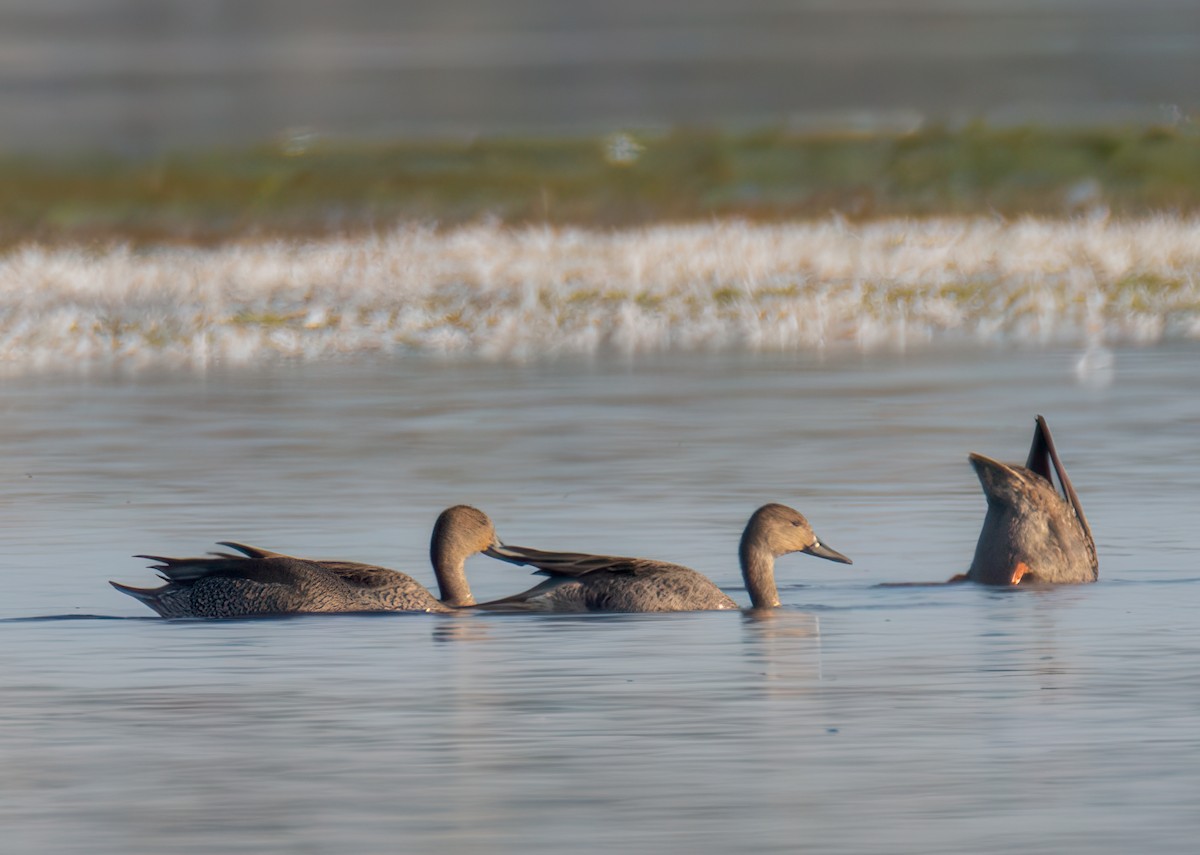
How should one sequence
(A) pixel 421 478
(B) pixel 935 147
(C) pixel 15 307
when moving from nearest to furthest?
1. (A) pixel 421 478
2. (C) pixel 15 307
3. (B) pixel 935 147

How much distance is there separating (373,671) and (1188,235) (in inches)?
1058

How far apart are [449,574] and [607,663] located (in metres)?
1.95

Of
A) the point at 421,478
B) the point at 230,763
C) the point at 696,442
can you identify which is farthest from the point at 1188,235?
the point at 230,763

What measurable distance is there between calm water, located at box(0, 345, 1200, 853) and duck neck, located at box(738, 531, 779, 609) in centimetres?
9

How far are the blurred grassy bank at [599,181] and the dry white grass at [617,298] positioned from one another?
1798 centimetres

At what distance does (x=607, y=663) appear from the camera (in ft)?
31.9

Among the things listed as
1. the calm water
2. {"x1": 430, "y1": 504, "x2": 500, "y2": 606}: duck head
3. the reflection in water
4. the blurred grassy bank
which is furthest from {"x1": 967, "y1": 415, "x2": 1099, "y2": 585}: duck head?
the blurred grassy bank

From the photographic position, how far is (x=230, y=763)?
7848mm

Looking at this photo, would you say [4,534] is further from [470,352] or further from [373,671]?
[470,352]

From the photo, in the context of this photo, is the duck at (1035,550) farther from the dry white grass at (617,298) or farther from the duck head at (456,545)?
the dry white grass at (617,298)

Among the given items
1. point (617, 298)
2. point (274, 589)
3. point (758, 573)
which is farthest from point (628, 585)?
point (617, 298)

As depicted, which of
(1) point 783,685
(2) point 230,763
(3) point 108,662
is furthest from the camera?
(3) point 108,662

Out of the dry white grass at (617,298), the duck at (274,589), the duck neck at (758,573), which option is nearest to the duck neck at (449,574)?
the duck at (274,589)

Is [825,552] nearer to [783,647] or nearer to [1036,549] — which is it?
[1036,549]
